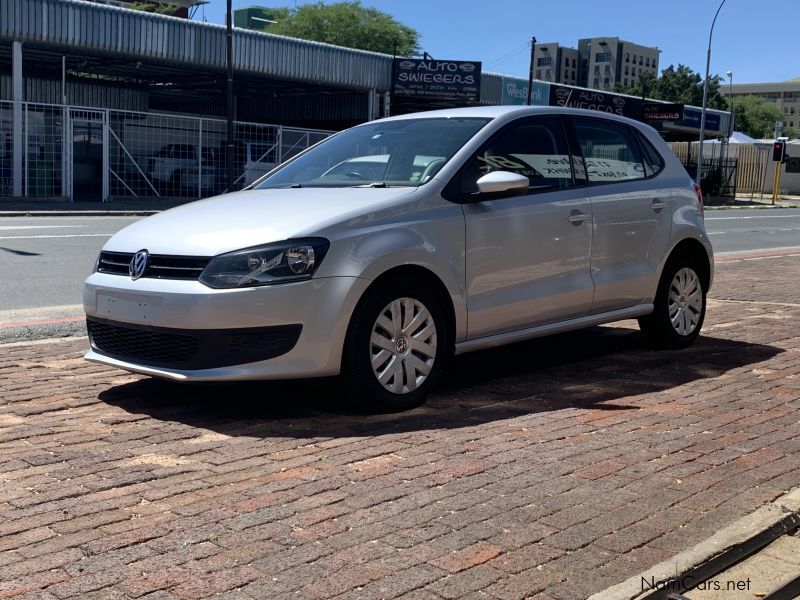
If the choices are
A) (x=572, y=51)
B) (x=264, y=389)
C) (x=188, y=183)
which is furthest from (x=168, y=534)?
(x=572, y=51)

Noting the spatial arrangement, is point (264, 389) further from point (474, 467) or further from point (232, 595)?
point (232, 595)

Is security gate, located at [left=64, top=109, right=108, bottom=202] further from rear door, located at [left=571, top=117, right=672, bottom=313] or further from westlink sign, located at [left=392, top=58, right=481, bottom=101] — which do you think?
rear door, located at [left=571, top=117, right=672, bottom=313]

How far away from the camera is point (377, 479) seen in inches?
164

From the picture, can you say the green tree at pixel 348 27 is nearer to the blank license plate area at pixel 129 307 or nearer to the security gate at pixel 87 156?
the security gate at pixel 87 156

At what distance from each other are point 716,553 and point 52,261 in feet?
35.0

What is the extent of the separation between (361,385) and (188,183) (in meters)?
Result: 25.8

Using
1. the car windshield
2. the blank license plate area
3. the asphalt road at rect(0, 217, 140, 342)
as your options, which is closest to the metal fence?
the asphalt road at rect(0, 217, 140, 342)

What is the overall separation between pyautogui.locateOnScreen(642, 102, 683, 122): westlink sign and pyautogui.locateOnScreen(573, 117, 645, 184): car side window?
43.0 meters

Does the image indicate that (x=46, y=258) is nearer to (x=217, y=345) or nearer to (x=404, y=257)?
(x=217, y=345)

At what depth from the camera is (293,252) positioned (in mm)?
4922

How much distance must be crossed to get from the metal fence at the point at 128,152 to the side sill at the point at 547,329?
19.7 metres

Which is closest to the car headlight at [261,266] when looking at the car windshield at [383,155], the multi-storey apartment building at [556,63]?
the car windshield at [383,155]

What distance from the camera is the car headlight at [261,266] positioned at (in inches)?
192

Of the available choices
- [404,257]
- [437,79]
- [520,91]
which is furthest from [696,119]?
[404,257]
